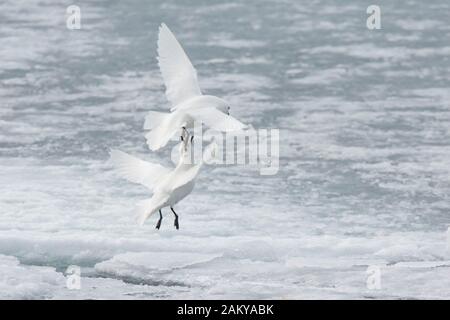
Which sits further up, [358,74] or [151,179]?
[358,74]

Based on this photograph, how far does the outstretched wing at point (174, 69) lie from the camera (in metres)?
7.67

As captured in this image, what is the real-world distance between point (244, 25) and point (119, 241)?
18.9 ft

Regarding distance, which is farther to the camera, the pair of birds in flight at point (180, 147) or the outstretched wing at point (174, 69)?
the outstretched wing at point (174, 69)

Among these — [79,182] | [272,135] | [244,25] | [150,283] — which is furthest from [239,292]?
[244,25]

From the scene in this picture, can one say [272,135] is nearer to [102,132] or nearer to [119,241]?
[102,132]

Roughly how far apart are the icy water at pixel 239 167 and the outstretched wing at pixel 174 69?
0.83 meters

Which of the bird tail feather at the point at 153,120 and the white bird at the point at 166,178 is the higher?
the bird tail feather at the point at 153,120

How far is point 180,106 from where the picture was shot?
725 cm

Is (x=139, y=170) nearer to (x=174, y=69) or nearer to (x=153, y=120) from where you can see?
(x=153, y=120)

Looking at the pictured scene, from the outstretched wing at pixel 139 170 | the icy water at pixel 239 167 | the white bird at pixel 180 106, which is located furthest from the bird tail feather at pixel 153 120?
the icy water at pixel 239 167

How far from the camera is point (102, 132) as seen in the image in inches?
385

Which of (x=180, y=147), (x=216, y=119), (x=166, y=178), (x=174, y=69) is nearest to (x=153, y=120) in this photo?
(x=180, y=147)

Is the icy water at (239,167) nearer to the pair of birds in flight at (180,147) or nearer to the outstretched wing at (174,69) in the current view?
the pair of birds in flight at (180,147)

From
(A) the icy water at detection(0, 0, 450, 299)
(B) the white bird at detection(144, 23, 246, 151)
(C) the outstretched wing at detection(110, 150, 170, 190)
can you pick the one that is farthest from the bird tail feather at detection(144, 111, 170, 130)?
(A) the icy water at detection(0, 0, 450, 299)
